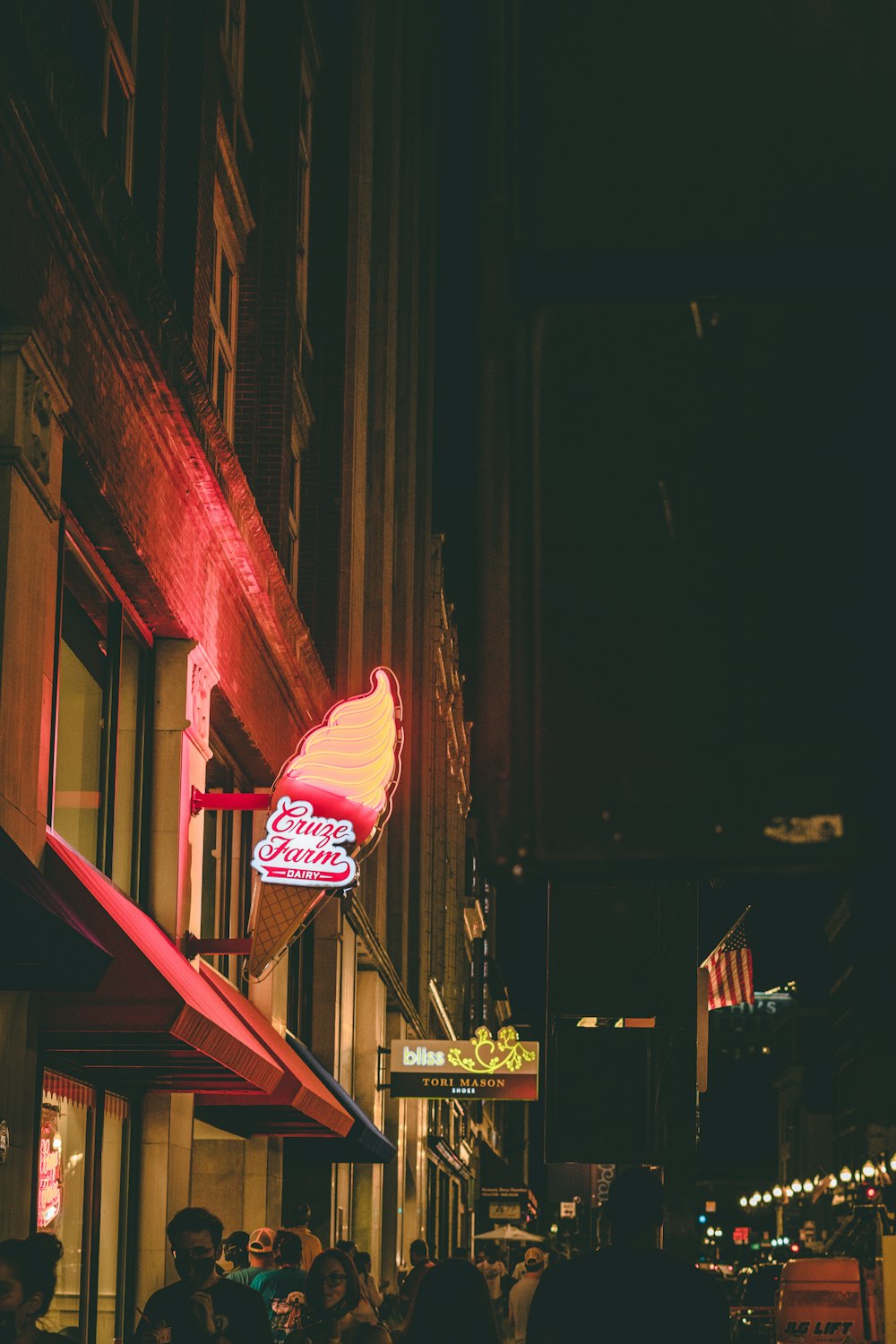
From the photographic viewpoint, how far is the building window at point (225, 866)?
60.1 feet

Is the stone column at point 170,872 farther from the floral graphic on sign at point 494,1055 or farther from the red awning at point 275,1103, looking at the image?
the floral graphic on sign at point 494,1055

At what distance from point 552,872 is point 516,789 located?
0.38 feet

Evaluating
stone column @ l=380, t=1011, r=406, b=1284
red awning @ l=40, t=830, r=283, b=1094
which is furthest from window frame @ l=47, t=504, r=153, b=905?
stone column @ l=380, t=1011, r=406, b=1284

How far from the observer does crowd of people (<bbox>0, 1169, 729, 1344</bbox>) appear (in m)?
4.85

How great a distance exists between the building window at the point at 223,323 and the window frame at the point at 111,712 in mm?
5044

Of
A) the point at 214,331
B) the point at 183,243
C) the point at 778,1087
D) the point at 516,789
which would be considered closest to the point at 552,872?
the point at 516,789

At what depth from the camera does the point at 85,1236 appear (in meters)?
12.4

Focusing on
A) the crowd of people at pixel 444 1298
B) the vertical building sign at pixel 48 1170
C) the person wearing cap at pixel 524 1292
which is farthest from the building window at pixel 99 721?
the person wearing cap at pixel 524 1292

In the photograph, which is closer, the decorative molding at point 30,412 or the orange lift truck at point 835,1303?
the decorative molding at point 30,412

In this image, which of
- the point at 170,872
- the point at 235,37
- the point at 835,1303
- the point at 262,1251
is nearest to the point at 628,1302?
the point at 262,1251

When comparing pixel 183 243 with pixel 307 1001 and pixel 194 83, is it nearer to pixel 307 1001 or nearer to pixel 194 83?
pixel 194 83

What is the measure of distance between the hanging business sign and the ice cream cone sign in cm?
798

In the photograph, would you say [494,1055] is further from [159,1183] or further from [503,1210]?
[503,1210]

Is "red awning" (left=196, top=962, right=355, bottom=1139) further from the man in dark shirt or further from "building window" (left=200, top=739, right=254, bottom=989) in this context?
the man in dark shirt
